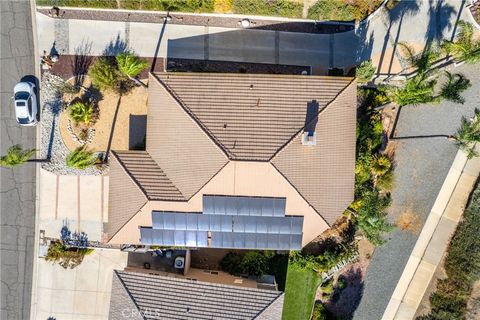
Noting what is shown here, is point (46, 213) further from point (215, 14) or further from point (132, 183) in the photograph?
point (215, 14)

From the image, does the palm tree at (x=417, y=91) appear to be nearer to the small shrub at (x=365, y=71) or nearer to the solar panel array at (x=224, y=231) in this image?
the small shrub at (x=365, y=71)

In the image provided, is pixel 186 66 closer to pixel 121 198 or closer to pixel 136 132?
pixel 136 132

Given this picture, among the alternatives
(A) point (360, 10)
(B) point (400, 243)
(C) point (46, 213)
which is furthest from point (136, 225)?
(A) point (360, 10)

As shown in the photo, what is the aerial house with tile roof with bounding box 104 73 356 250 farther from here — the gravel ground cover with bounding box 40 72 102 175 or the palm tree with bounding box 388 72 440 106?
the gravel ground cover with bounding box 40 72 102 175

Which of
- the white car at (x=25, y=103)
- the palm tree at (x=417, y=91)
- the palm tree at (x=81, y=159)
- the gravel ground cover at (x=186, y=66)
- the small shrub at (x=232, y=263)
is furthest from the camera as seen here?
the small shrub at (x=232, y=263)

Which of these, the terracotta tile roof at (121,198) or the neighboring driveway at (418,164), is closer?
the terracotta tile roof at (121,198)

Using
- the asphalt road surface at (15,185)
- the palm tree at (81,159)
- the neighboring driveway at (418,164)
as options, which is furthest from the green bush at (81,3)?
the neighboring driveway at (418,164)

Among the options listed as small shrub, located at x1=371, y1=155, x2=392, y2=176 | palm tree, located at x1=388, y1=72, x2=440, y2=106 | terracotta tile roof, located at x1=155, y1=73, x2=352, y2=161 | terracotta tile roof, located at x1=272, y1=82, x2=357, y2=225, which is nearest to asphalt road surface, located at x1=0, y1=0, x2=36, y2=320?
terracotta tile roof, located at x1=155, y1=73, x2=352, y2=161
